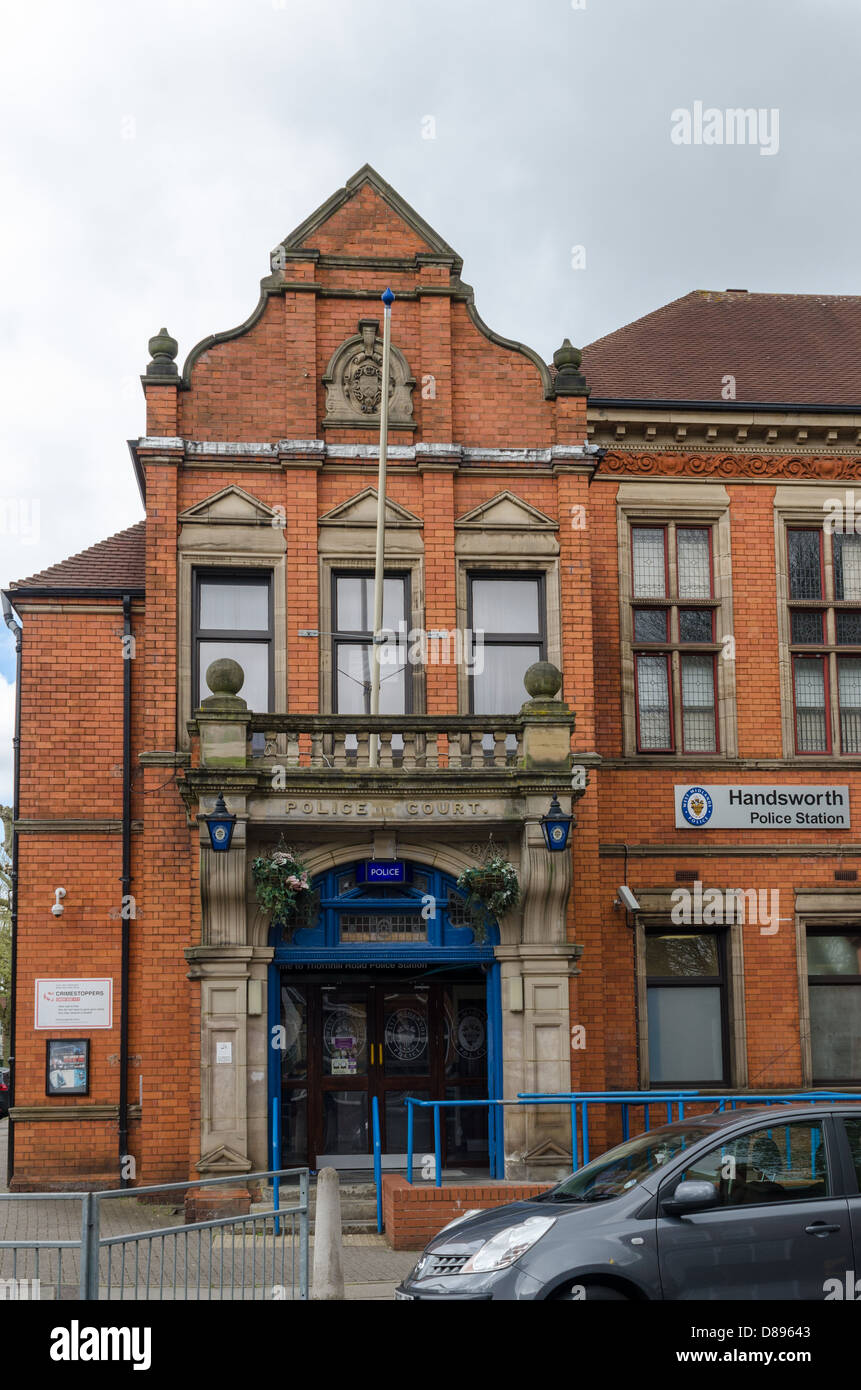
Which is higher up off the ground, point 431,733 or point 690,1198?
point 431,733

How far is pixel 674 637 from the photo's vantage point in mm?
19453

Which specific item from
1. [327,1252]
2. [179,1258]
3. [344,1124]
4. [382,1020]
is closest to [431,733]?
[382,1020]

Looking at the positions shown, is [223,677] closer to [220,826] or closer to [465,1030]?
[220,826]

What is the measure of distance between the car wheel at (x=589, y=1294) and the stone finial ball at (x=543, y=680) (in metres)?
8.70

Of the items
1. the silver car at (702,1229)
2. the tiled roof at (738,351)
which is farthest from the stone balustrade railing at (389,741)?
the silver car at (702,1229)

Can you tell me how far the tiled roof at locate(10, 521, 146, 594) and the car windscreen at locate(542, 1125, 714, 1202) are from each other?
36.1ft

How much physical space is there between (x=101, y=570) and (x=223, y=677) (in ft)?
13.5

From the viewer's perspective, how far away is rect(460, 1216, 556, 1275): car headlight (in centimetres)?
859

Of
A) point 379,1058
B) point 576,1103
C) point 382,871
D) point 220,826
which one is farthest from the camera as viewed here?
point 379,1058

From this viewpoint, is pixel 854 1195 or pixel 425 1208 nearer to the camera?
pixel 854 1195

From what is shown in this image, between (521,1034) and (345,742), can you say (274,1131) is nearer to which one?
(521,1034)

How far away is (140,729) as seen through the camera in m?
18.6

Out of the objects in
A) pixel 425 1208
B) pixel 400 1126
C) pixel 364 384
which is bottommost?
pixel 425 1208

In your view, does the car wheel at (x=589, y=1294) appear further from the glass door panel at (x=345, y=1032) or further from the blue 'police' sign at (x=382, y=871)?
the glass door panel at (x=345, y=1032)
